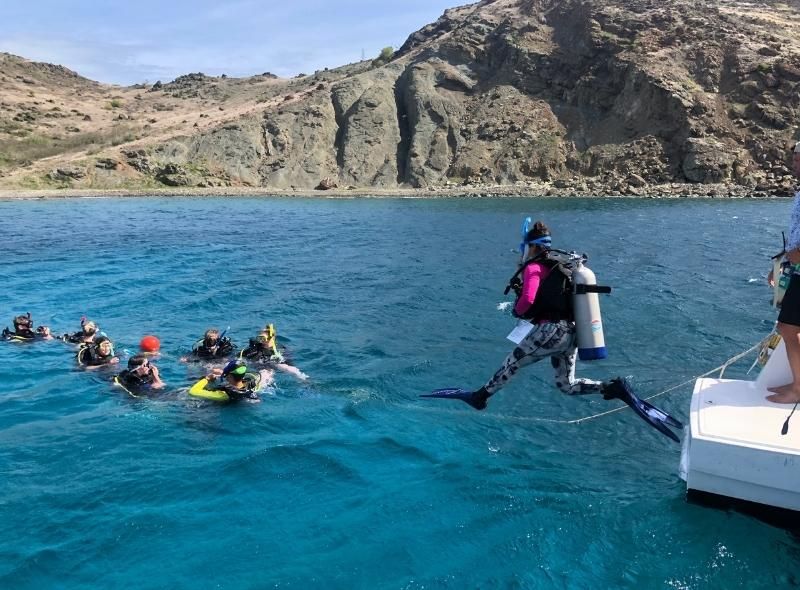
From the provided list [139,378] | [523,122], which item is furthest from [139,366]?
[523,122]

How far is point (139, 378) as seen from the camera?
11.5 metres

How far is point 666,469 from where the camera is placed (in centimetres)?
776

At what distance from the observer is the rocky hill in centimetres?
7038

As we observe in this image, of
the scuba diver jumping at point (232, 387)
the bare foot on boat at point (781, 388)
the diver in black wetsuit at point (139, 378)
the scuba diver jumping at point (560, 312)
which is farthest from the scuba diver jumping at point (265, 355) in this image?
the bare foot on boat at point (781, 388)

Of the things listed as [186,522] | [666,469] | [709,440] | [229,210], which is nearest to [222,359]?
[186,522]

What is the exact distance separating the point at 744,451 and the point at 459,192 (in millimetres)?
67058

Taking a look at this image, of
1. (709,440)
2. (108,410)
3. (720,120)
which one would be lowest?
(108,410)

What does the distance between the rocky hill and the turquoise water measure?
55.4 metres

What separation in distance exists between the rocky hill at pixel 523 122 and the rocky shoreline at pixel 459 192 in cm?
74

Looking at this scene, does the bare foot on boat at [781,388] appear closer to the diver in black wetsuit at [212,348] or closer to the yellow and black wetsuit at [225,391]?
the yellow and black wetsuit at [225,391]

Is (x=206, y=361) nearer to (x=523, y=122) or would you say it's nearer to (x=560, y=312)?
(x=560, y=312)

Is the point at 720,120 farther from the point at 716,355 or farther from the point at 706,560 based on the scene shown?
the point at 706,560

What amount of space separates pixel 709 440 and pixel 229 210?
5353 cm

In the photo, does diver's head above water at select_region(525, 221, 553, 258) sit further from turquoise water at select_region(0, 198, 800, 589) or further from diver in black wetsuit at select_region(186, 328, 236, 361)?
diver in black wetsuit at select_region(186, 328, 236, 361)
